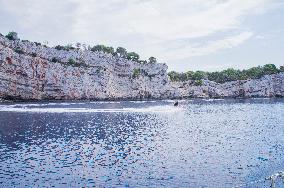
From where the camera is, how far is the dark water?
45031 millimetres

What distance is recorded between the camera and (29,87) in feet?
651

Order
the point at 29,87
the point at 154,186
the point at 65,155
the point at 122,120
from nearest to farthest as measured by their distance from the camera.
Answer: the point at 154,186
the point at 65,155
the point at 122,120
the point at 29,87

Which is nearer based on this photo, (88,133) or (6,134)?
(6,134)

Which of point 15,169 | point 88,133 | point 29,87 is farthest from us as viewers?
point 29,87

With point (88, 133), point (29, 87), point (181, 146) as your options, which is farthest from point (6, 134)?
point (29, 87)

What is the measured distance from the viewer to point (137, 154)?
61375 millimetres

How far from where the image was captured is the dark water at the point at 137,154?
45.0m

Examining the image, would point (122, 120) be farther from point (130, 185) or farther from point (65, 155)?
point (130, 185)

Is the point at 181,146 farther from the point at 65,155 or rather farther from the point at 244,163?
the point at 65,155

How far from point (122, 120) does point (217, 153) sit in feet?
186

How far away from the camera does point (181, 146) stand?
68750mm

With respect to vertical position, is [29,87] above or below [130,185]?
above

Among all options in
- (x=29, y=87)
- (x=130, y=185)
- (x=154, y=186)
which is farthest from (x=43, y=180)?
(x=29, y=87)

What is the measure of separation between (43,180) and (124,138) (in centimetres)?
3547
